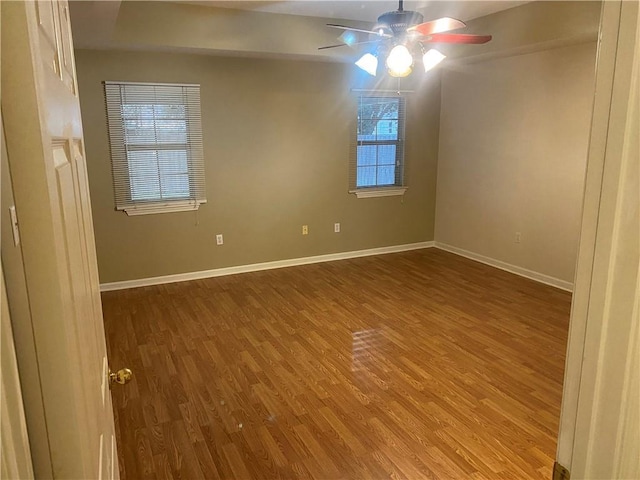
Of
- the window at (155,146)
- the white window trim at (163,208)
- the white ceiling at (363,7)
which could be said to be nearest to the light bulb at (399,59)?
the white ceiling at (363,7)

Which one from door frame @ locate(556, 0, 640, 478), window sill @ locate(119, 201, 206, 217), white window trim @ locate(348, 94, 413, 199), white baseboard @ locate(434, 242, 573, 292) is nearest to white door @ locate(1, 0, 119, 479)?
door frame @ locate(556, 0, 640, 478)

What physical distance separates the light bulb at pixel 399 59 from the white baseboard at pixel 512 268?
116 inches

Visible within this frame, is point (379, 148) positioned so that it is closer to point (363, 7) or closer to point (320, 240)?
point (320, 240)

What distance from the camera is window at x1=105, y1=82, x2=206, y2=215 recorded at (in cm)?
441

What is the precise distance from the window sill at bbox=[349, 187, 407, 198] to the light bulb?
109 inches

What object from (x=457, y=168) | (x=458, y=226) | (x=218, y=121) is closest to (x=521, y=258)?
(x=458, y=226)

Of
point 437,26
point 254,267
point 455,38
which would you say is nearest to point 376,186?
point 254,267

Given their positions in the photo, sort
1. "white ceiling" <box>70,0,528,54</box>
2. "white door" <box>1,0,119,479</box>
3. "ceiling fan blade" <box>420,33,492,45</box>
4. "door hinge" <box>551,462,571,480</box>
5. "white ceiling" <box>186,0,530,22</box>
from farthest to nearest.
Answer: "white ceiling" <box>186,0,530,22</box> → "white ceiling" <box>70,0,528,54</box> → "ceiling fan blade" <box>420,33,492,45</box> → "door hinge" <box>551,462,571,480</box> → "white door" <box>1,0,119,479</box>

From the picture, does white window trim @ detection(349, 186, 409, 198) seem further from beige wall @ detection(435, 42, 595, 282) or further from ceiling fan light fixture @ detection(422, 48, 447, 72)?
ceiling fan light fixture @ detection(422, 48, 447, 72)

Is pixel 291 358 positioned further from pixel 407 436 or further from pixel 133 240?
pixel 133 240

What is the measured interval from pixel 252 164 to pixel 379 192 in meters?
1.73

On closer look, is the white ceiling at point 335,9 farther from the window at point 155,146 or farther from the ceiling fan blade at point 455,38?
the ceiling fan blade at point 455,38

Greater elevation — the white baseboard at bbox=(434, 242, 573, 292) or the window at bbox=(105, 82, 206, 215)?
the window at bbox=(105, 82, 206, 215)

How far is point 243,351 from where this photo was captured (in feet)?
10.9
